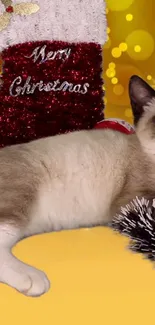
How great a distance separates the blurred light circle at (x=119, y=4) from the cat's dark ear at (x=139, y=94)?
0.43 meters

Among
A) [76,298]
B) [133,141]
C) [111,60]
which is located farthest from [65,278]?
[111,60]

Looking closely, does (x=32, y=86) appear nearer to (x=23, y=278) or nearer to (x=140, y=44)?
(x=140, y=44)

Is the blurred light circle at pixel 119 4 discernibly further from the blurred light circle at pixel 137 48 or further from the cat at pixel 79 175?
the cat at pixel 79 175

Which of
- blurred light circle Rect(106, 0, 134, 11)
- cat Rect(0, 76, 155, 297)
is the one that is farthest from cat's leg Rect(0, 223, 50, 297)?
blurred light circle Rect(106, 0, 134, 11)

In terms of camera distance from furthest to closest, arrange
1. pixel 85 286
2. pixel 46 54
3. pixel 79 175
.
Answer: pixel 46 54
pixel 79 175
pixel 85 286

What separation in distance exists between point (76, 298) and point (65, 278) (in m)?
0.08

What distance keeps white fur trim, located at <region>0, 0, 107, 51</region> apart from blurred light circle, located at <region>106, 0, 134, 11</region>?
168 millimetres

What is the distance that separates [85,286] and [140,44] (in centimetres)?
106

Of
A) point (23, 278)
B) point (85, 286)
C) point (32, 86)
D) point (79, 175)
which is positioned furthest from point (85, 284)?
point (32, 86)

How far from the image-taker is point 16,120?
1571 millimetres

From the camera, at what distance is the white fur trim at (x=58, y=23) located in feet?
4.92

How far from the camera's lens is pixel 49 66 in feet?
5.08

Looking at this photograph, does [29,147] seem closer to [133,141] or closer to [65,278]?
[133,141]

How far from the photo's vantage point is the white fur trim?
4.92ft
